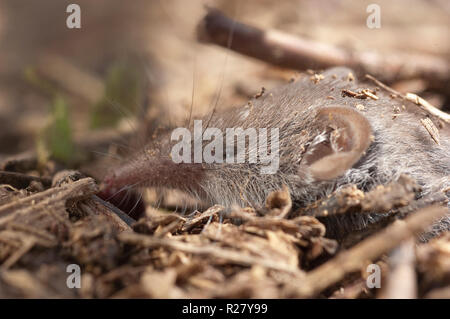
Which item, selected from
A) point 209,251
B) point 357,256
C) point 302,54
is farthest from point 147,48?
point 357,256

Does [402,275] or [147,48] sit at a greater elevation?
[147,48]

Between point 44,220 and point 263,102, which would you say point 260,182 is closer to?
point 263,102

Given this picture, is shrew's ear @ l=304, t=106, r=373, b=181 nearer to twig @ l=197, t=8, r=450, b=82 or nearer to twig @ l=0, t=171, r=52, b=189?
twig @ l=197, t=8, r=450, b=82

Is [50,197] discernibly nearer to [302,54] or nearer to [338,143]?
[338,143]

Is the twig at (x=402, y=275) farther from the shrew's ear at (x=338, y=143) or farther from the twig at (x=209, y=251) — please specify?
the shrew's ear at (x=338, y=143)

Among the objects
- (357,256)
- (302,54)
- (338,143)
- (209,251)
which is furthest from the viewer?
(302,54)

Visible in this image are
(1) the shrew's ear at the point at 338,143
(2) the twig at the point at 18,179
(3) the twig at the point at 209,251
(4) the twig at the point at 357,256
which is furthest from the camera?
(2) the twig at the point at 18,179

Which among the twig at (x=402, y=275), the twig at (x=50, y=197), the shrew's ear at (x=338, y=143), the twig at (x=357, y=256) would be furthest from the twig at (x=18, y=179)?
the twig at (x=402, y=275)

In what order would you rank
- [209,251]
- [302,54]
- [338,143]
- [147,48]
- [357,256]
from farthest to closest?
[147,48] → [302,54] → [338,143] → [209,251] → [357,256]

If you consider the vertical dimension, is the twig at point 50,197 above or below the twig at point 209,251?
above

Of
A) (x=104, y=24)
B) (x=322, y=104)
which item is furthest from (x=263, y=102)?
(x=104, y=24)
